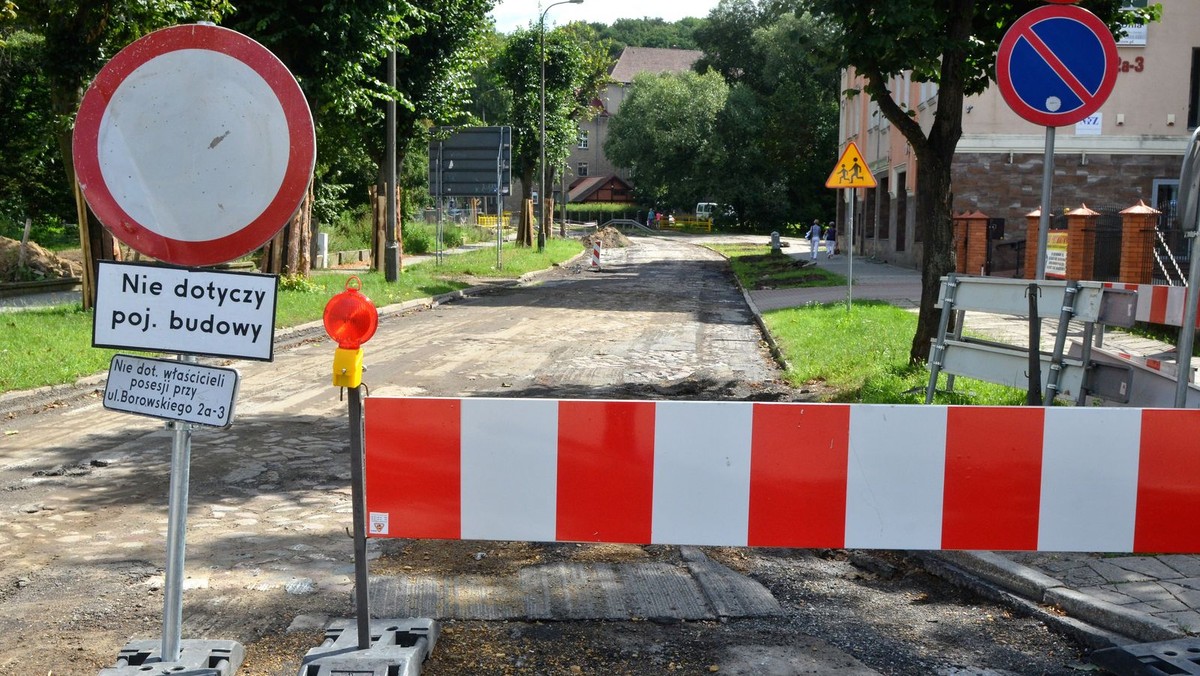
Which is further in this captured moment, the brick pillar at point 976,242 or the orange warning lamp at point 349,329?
the brick pillar at point 976,242

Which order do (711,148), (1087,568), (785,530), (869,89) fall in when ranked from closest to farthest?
(785,530) → (1087,568) → (869,89) → (711,148)

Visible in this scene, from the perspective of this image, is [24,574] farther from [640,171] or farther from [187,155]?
[640,171]

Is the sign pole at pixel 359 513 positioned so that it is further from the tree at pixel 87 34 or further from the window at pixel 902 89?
the window at pixel 902 89

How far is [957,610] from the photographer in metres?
4.88

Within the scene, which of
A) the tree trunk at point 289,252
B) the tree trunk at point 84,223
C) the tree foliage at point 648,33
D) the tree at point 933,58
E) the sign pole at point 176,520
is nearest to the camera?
the sign pole at point 176,520

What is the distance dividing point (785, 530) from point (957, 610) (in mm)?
1309

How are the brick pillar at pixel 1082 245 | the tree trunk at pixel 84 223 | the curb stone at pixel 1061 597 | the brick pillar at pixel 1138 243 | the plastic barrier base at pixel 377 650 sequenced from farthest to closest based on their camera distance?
the brick pillar at pixel 1082 245, the brick pillar at pixel 1138 243, the tree trunk at pixel 84 223, the curb stone at pixel 1061 597, the plastic barrier base at pixel 377 650

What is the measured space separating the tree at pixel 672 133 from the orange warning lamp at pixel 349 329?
75.4 metres

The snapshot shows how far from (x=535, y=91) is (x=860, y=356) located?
126 ft

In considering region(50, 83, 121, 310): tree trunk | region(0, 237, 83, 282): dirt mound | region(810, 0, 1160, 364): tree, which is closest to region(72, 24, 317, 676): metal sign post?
region(810, 0, 1160, 364): tree

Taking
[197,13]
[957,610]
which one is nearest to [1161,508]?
[957,610]

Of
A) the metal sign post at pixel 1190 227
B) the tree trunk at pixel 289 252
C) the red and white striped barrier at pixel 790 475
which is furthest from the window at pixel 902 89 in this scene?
the red and white striped barrier at pixel 790 475

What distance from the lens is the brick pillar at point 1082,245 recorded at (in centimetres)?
2075

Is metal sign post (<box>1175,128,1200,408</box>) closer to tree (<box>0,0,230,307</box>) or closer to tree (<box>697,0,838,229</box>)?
tree (<box>0,0,230,307</box>)
